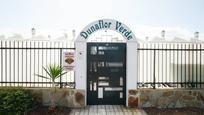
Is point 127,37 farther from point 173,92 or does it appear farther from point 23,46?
point 23,46

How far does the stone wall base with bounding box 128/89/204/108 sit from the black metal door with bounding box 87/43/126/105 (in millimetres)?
523

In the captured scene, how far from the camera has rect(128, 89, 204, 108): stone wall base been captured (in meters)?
11.7

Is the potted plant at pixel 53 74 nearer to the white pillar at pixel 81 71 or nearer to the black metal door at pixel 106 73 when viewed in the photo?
the white pillar at pixel 81 71

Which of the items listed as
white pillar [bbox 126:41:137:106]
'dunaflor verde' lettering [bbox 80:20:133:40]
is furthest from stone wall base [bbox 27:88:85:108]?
'dunaflor verde' lettering [bbox 80:20:133:40]

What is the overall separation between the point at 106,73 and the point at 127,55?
1.08m

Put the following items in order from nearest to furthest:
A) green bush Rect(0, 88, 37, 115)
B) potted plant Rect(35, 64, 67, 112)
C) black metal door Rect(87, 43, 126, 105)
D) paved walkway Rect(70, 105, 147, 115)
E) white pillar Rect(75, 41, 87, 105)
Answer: green bush Rect(0, 88, 37, 115) → paved walkway Rect(70, 105, 147, 115) → potted plant Rect(35, 64, 67, 112) → white pillar Rect(75, 41, 87, 105) → black metal door Rect(87, 43, 126, 105)

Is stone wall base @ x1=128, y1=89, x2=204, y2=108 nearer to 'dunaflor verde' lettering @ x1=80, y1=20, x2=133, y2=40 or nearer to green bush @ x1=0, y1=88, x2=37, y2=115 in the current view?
'dunaflor verde' lettering @ x1=80, y1=20, x2=133, y2=40

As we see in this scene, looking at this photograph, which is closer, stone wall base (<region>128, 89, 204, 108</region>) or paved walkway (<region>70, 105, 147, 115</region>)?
paved walkway (<region>70, 105, 147, 115</region>)

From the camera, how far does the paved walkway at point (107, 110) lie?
35.4 ft

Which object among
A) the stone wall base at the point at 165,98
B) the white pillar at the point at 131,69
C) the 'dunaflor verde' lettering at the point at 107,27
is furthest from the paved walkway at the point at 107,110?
the 'dunaflor verde' lettering at the point at 107,27

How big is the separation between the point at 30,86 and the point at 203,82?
7.00 metres

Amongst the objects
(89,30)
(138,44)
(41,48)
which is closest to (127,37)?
(138,44)

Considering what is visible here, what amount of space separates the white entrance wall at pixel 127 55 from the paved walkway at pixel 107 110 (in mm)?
784

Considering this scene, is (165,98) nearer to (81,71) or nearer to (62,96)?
(81,71)
